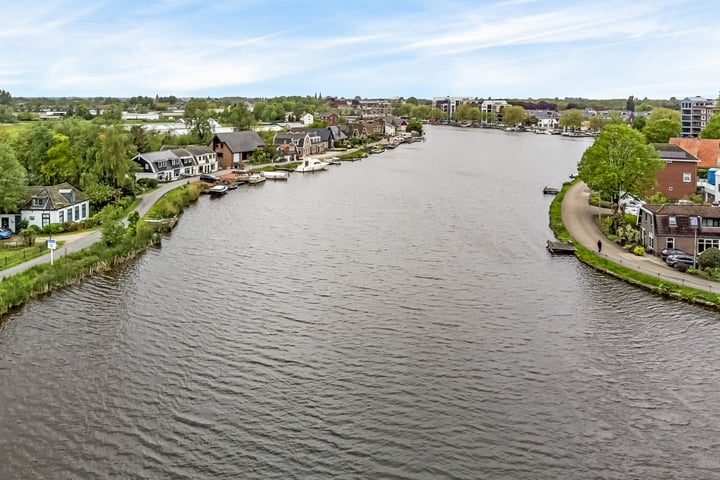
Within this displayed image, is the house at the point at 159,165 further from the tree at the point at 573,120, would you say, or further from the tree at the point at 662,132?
the tree at the point at 573,120

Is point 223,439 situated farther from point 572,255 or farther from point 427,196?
point 427,196

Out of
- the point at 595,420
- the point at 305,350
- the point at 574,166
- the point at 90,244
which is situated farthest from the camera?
the point at 574,166

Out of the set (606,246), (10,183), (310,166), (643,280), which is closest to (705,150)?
(606,246)

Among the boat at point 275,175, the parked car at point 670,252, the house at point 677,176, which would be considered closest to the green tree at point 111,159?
the boat at point 275,175

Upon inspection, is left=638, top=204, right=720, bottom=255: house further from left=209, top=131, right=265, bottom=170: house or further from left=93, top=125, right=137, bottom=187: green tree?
left=209, top=131, right=265, bottom=170: house

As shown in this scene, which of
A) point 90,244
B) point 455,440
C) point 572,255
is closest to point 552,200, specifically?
point 572,255

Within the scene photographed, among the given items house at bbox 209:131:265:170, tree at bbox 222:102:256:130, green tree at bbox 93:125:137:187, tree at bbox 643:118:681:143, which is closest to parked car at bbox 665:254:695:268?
green tree at bbox 93:125:137:187
